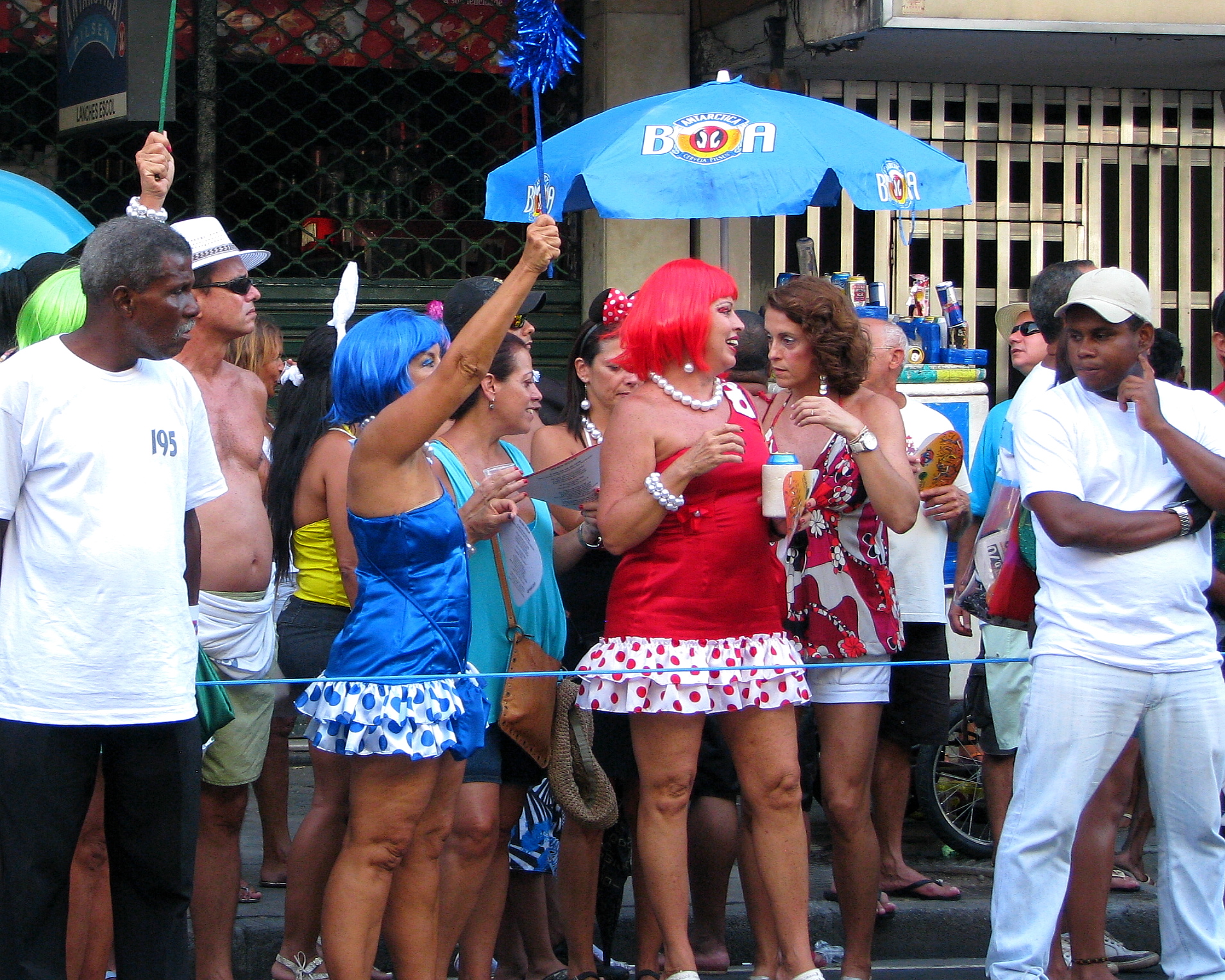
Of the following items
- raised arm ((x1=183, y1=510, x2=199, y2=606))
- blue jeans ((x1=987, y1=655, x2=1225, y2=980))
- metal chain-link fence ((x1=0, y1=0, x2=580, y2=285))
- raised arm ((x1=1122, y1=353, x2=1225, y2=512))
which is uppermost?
metal chain-link fence ((x1=0, y1=0, x2=580, y2=285))

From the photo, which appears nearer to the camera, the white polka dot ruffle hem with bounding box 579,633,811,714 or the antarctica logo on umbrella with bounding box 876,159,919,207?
the white polka dot ruffle hem with bounding box 579,633,811,714

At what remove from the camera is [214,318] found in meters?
4.82

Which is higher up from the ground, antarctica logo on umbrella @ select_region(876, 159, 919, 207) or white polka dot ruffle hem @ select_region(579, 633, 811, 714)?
antarctica logo on umbrella @ select_region(876, 159, 919, 207)

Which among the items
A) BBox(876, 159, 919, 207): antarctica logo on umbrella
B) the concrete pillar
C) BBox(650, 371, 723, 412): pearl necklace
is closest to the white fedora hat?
BBox(650, 371, 723, 412): pearl necklace

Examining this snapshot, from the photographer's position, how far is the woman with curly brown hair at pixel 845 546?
4676 mm

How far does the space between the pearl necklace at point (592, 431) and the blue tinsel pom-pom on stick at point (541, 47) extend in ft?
3.63

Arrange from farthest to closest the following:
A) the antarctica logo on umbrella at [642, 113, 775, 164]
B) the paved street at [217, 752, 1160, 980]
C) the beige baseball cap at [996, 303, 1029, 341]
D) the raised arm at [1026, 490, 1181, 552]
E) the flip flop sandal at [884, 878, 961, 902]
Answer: the beige baseball cap at [996, 303, 1029, 341]
the flip flop sandal at [884, 878, 961, 902]
the antarctica logo on umbrella at [642, 113, 775, 164]
the paved street at [217, 752, 1160, 980]
the raised arm at [1026, 490, 1181, 552]

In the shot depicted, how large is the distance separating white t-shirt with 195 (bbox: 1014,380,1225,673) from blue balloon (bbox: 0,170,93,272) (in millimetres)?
3525

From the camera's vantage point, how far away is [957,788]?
6.43 metres

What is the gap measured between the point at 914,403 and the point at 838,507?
49.7 inches

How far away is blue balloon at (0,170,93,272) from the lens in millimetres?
5656

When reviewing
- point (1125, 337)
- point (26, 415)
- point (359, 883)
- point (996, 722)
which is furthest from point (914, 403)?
point (26, 415)

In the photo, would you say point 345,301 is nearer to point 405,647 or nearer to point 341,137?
point 405,647

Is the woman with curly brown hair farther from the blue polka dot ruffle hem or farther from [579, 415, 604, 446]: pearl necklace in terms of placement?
the blue polka dot ruffle hem
